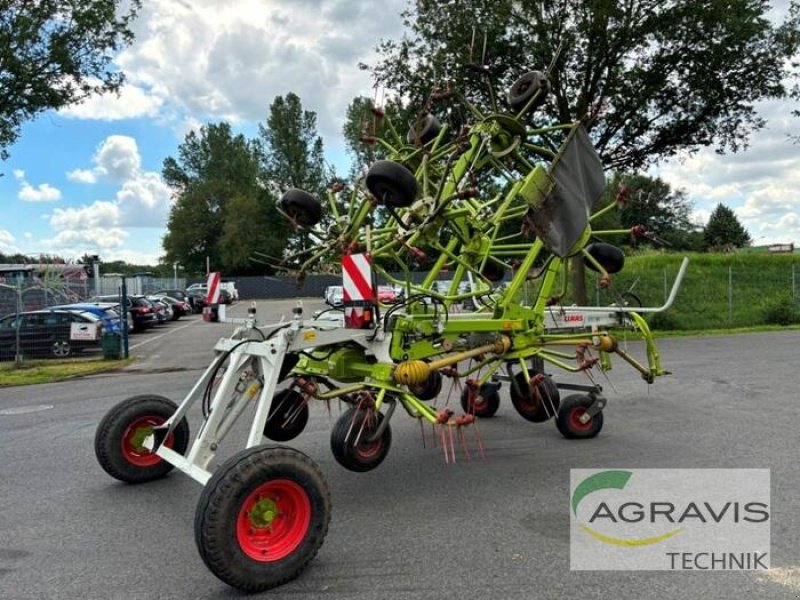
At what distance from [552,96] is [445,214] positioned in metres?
12.7

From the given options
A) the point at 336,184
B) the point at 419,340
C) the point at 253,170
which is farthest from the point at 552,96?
the point at 253,170

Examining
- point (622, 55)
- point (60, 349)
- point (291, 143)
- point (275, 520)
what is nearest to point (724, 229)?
point (291, 143)

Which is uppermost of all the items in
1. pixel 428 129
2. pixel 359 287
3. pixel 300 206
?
pixel 428 129

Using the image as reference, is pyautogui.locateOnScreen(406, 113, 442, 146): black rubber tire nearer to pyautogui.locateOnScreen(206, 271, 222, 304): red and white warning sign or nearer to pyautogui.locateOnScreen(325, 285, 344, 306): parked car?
pyautogui.locateOnScreen(325, 285, 344, 306): parked car

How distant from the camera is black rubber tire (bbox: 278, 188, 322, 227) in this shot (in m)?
6.29

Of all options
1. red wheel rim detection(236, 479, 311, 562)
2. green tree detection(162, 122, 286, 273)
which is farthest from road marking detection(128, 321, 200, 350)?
green tree detection(162, 122, 286, 273)

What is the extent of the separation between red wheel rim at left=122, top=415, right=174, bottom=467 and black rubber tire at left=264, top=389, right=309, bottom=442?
849 millimetres

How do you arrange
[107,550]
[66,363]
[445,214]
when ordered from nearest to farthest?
[107,550], [445,214], [66,363]

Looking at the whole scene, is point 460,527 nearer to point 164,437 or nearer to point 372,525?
point 372,525

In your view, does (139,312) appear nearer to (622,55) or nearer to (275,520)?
(622,55)

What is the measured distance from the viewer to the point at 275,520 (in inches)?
157

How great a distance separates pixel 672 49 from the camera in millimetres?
16297

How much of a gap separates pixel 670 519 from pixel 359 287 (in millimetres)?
2793

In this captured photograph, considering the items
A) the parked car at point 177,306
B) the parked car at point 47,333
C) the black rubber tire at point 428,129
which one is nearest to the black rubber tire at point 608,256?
the black rubber tire at point 428,129
